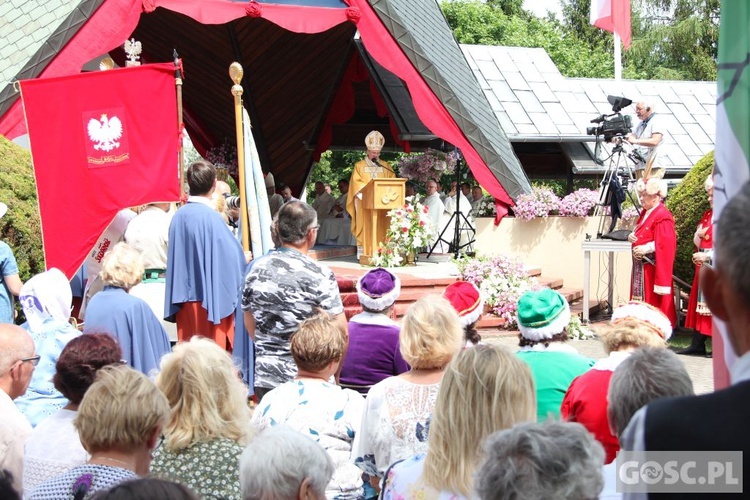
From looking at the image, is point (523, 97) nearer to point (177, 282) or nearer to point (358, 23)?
point (358, 23)

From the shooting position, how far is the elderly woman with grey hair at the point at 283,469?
2.50 meters

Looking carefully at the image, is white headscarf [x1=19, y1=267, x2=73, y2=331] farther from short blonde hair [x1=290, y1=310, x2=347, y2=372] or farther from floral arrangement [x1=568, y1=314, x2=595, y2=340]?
floral arrangement [x1=568, y1=314, x2=595, y2=340]

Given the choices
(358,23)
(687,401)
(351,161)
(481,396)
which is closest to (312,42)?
(358,23)

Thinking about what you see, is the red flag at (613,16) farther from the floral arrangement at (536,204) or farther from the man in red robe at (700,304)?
the man in red robe at (700,304)

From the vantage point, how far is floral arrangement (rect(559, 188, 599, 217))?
12734 mm

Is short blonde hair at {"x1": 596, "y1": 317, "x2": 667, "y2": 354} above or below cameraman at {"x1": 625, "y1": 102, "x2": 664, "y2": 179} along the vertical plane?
below

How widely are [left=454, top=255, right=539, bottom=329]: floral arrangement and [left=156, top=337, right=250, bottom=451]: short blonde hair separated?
745cm

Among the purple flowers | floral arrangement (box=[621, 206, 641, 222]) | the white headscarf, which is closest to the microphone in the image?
the purple flowers

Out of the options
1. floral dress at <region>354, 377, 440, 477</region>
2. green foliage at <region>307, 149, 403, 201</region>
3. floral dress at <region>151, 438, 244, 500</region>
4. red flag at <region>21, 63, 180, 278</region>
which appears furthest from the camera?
green foliage at <region>307, 149, 403, 201</region>

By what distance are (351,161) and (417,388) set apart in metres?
30.5

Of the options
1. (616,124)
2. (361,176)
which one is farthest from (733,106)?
(361,176)

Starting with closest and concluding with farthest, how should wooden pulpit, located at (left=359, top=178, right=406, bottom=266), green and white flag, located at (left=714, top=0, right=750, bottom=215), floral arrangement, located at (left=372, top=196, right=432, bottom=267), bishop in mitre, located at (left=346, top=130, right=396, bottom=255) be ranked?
1. green and white flag, located at (left=714, top=0, right=750, bottom=215)
2. floral arrangement, located at (left=372, top=196, right=432, bottom=267)
3. wooden pulpit, located at (left=359, top=178, right=406, bottom=266)
4. bishop in mitre, located at (left=346, top=130, right=396, bottom=255)

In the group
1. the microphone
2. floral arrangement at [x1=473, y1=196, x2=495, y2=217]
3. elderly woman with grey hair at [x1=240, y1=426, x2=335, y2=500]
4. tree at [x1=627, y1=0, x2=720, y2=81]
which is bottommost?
floral arrangement at [x1=473, y1=196, x2=495, y2=217]

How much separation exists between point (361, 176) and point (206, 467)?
982 cm
